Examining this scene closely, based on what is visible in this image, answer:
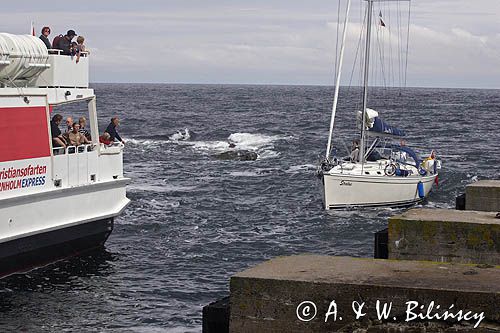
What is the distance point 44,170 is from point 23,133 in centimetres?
97

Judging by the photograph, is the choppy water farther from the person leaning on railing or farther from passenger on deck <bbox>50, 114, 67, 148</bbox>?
the person leaning on railing

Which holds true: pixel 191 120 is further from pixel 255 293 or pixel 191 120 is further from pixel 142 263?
pixel 255 293

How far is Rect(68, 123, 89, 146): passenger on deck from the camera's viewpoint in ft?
67.2

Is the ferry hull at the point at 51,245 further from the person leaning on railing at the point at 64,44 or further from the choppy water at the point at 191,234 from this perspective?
the person leaning on railing at the point at 64,44

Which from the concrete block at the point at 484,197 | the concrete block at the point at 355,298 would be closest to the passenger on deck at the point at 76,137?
the concrete block at the point at 484,197

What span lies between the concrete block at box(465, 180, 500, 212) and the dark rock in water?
32.4 m

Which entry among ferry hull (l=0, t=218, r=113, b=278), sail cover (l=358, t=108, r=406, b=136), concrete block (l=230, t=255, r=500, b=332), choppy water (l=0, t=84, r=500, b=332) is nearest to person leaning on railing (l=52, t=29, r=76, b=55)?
ferry hull (l=0, t=218, r=113, b=278)

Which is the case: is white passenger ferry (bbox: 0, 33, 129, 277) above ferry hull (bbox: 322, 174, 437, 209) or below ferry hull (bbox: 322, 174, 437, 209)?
above

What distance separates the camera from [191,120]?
84.9m

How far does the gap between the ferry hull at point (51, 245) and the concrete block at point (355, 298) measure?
11.0 metres

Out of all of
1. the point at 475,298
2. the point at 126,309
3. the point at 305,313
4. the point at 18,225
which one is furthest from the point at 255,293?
the point at 18,225

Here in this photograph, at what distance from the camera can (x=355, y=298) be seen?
784 centimetres

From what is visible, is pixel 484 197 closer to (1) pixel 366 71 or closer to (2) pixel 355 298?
(2) pixel 355 298

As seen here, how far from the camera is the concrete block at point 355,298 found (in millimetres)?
7684
